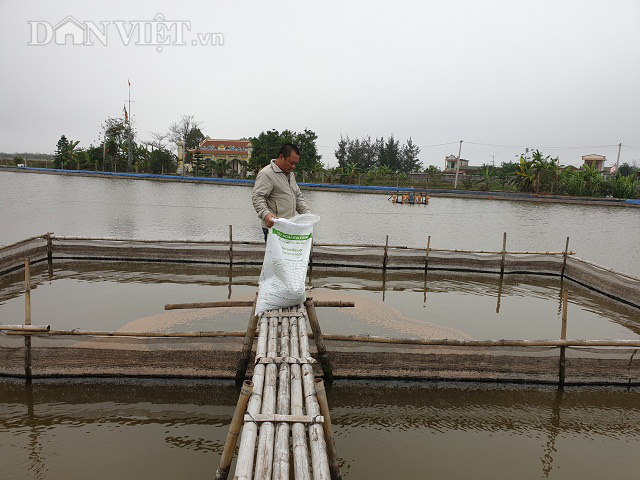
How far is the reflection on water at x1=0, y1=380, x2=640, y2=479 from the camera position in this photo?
3359mm

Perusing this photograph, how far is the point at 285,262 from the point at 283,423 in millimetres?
1452

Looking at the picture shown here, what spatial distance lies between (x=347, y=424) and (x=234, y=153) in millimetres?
45003

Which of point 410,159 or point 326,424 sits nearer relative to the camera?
point 326,424

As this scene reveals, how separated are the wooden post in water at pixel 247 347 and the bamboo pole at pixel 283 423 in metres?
0.47

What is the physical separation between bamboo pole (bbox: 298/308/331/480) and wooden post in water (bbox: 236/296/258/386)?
71 cm

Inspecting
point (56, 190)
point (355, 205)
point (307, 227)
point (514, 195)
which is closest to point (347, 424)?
point (307, 227)

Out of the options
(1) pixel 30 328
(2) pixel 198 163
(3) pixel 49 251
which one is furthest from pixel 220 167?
(1) pixel 30 328

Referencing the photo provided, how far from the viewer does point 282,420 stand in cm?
239

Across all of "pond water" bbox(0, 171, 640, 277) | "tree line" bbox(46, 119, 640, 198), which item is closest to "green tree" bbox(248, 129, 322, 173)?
"tree line" bbox(46, 119, 640, 198)

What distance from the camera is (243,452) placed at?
2.10 m

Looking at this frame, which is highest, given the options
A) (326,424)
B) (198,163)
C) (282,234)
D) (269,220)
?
(198,163)

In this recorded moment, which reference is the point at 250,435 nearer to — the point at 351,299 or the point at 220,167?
the point at 351,299

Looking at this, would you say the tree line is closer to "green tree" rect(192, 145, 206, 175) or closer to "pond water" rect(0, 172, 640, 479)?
"green tree" rect(192, 145, 206, 175)

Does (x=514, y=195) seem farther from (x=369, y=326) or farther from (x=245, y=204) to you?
(x=369, y=326)
